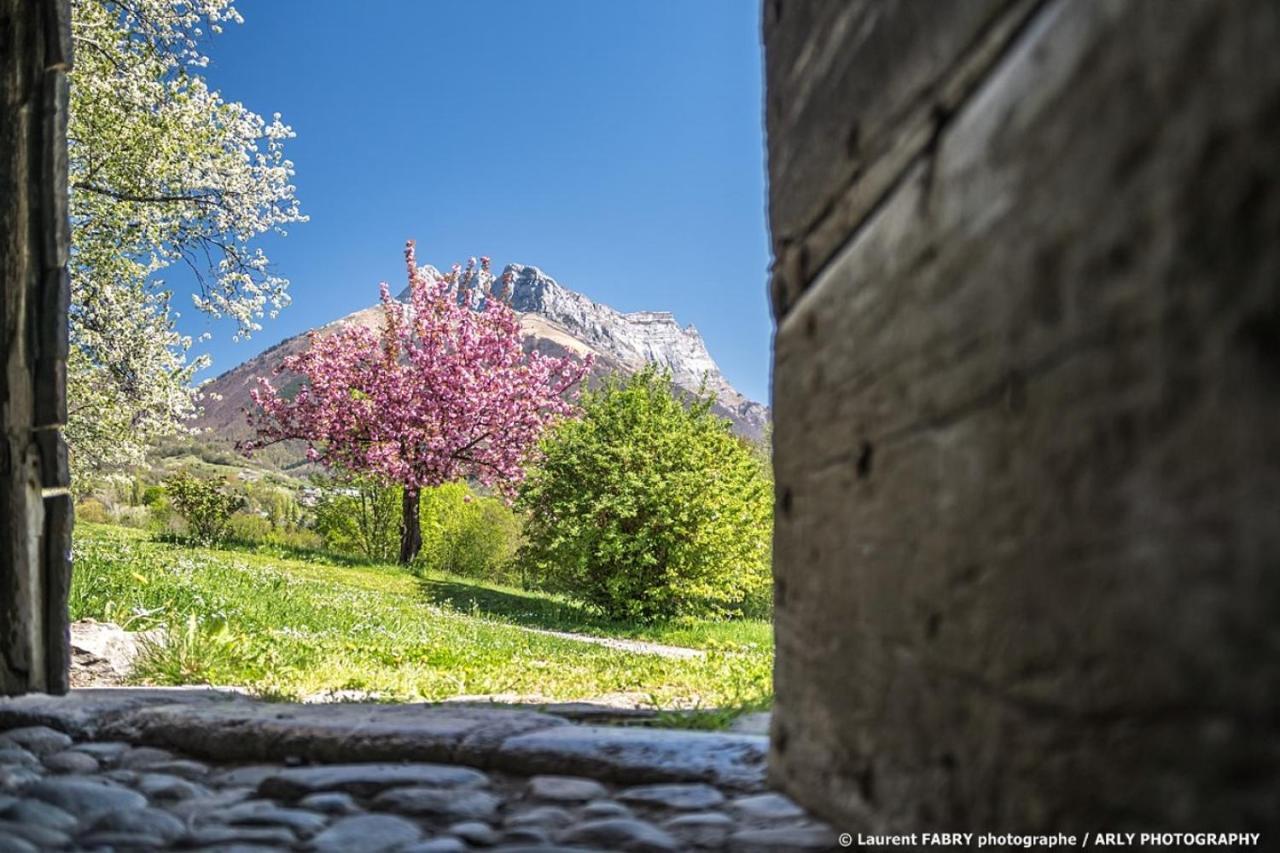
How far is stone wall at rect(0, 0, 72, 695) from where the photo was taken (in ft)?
10.1

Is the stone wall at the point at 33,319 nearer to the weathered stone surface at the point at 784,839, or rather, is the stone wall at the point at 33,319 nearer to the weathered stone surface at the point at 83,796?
the weathered stone surface at the point at 83,796

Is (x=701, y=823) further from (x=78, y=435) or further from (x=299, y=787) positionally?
(x=78, y=435)

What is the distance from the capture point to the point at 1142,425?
0.88 m

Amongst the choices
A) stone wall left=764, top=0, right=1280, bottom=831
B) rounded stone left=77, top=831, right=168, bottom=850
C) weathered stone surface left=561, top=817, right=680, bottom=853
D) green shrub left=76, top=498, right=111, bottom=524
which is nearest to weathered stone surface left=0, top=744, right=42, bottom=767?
rounded stone left=77, top=831, right=168, bottom=850

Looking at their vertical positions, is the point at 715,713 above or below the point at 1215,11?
below

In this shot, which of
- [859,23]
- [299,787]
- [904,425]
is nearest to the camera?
[904,425]

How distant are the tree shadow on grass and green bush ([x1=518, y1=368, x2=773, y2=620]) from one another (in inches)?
19.1

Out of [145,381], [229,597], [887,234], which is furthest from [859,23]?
[145,381]

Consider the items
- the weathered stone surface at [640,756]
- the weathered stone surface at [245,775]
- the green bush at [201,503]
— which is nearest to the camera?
the weathered stone surface at [640,756]

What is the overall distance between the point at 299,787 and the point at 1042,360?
200cm

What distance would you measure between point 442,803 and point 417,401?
19.2 m

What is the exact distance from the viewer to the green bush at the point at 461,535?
25.5m

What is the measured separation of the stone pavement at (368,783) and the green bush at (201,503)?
16067 mm

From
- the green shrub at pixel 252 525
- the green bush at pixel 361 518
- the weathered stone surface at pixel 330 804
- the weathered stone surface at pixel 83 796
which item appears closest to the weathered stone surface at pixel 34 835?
the weathered stone surface at pixel 83 796
